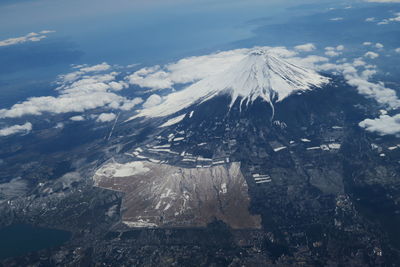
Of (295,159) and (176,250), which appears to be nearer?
(176,250)

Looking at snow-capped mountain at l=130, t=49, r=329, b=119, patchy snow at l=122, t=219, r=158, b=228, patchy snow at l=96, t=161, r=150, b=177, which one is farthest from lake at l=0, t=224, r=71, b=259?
snow-capped mountain at l=130, t=49, r=329, b=119

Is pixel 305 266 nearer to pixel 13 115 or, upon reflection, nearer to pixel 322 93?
pixel 322 93

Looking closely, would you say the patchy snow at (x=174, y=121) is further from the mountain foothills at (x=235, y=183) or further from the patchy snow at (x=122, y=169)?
the patchy snow at (x=122, y=169)

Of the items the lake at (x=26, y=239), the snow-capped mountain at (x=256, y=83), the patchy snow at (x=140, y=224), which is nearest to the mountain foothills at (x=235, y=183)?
the patchy snow at (x=140, y=224)

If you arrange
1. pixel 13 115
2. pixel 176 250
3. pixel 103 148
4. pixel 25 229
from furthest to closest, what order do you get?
pixel 13 115 → pixel 103 148 → pixel 25 229 → pixel 176 250

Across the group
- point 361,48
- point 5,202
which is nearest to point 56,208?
point 5,202

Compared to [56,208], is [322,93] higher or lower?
higher

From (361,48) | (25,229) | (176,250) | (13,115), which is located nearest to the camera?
(176,250)
